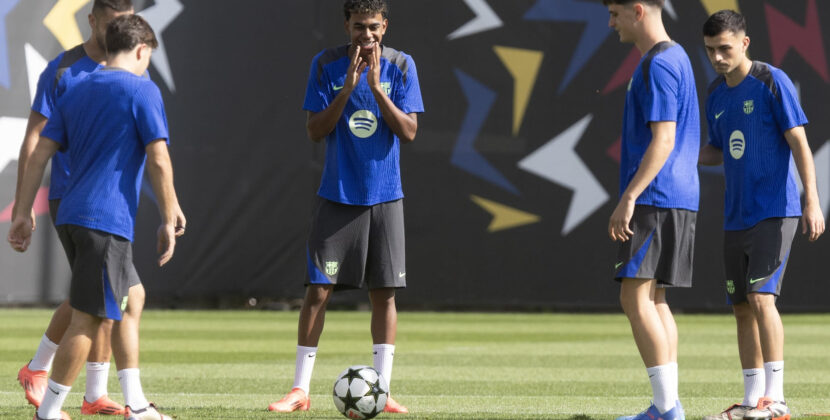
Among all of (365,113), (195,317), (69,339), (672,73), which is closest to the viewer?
(69,339)

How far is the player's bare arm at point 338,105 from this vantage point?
5750mm

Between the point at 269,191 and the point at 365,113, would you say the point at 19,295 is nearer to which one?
the point at 269,191

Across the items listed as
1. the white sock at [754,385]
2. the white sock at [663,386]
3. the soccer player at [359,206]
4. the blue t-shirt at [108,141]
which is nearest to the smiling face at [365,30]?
the soccer player at [359,206]

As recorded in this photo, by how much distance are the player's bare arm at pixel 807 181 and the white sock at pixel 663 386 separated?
1.09 meters

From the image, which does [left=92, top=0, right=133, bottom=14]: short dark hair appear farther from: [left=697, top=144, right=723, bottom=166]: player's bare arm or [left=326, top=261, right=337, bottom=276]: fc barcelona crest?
[left=697, top=144, right=723, bottom=166]: player's bare arm

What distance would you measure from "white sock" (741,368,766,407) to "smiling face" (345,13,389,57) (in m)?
2.49

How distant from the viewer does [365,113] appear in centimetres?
593

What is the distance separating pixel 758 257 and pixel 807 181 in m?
0.43

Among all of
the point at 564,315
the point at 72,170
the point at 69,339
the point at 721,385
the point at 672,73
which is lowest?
the point at 564,315

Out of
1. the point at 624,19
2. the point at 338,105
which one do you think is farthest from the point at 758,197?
the point at 338,105

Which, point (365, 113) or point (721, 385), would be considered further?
point (721, 385)

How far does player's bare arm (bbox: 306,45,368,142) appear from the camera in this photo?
5750mm

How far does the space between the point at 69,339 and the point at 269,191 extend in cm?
1003

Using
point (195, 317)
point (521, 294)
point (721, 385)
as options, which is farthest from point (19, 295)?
point (721, 385)
